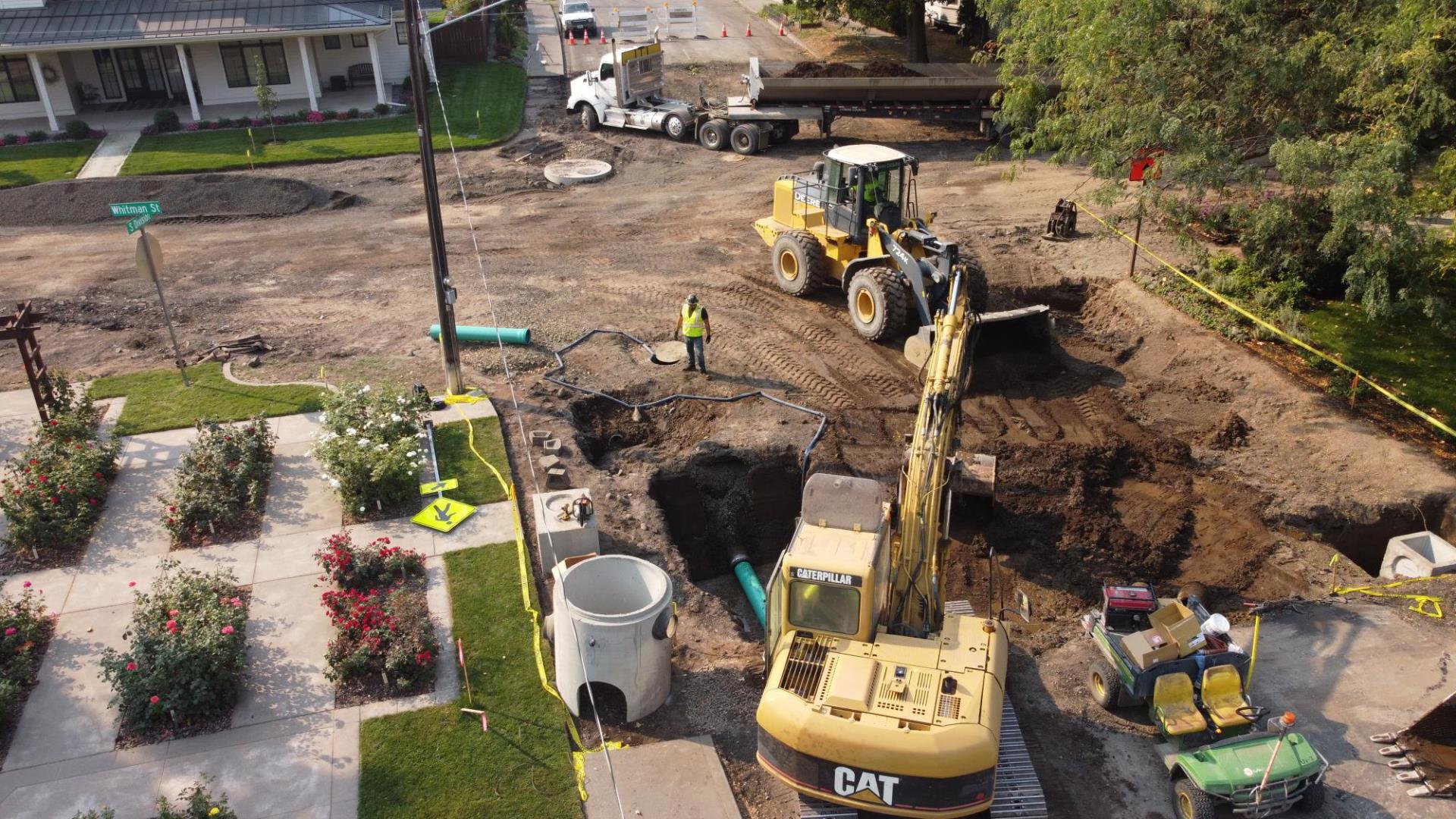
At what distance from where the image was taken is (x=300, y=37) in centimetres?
2953

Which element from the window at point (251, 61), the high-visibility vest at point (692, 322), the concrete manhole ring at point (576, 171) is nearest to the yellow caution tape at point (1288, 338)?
the high-visibility vest at point (692, 322)

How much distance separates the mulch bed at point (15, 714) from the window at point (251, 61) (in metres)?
24.5

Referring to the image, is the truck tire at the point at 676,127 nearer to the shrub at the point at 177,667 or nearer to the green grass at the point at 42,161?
the green grass at the point at 42,161

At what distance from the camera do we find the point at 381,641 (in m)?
10.4

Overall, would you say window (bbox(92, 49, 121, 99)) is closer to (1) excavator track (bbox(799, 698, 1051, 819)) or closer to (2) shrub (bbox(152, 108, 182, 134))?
(2) shrub (bbox(152, 108, 182, 134))

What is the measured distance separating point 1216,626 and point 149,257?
47.5 feet

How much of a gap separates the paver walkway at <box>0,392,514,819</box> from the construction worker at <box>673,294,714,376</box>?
4348 millimetres

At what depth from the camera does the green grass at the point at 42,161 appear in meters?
25.3

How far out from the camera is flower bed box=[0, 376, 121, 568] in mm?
12008

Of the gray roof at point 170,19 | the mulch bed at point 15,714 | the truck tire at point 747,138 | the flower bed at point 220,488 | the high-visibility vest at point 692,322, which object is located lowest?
the mulch bed at point 15,714

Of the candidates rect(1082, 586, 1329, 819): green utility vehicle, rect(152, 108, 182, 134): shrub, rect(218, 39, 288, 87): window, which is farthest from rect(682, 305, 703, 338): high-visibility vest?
rect(218, 39, 288, 87): window

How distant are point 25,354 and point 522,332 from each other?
6748 millimetres

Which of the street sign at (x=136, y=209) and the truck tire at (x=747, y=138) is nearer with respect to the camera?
the street sign at (x=136, y=209)

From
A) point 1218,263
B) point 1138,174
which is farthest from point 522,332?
point 1218,263
